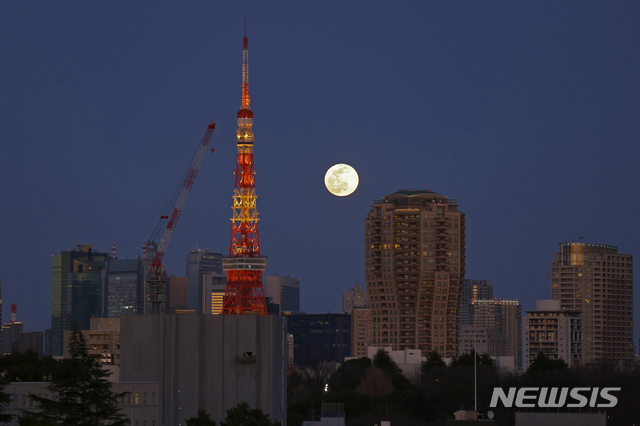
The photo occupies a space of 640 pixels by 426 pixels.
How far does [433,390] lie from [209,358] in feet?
154

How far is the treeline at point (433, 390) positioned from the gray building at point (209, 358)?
1082 centimetres

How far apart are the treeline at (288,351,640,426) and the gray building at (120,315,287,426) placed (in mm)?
10818

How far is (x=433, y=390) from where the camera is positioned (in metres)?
152

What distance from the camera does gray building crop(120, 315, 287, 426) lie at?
113 metres

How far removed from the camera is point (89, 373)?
57250 mm

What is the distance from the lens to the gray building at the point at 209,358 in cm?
11325

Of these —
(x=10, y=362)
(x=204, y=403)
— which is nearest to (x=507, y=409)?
(x=204, y=403)

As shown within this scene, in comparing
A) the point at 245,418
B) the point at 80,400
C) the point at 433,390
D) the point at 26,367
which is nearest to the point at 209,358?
the point at 26,367

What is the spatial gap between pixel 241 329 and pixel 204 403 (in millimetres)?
9248

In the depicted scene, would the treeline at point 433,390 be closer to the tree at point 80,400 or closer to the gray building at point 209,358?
the gray building at point 209,358

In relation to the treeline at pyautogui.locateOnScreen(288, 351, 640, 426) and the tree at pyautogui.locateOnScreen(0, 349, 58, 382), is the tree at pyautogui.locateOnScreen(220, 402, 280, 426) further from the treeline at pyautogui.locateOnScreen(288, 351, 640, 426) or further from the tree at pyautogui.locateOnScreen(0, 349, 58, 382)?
the treeline at pyautogui.locateOnScreen(288, 351, 640, 426)

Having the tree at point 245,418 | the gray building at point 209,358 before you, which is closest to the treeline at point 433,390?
the gray building at point 209,358

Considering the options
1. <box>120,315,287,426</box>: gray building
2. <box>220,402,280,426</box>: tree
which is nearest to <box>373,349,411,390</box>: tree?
<box>120,315,287,426</box>: gray building

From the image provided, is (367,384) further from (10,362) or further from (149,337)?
(10,362)
